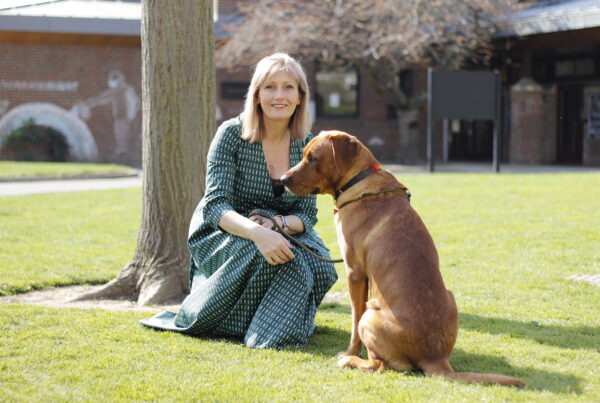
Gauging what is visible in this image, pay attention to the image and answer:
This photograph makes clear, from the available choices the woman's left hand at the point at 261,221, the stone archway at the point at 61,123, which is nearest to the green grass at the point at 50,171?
the stone archway at the point at 61,123

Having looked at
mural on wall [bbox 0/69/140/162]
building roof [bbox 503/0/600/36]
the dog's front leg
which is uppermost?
building roof [bbox 503/0/600/36]

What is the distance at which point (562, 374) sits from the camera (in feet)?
13.5

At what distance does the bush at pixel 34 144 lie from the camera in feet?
71.9

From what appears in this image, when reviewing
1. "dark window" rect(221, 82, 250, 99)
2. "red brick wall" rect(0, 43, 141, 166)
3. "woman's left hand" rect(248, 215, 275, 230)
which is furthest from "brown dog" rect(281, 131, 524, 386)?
"dark window" rect(221, 82, 250, 99)

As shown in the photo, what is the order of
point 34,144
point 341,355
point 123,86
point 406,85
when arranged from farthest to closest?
1. point 406,85
2. point 123,86
3. point 34,144
4. point 341,355

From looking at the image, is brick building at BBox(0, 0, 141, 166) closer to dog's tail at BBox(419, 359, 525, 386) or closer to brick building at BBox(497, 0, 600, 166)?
brick building at BBox(497, 0, 600, 166)

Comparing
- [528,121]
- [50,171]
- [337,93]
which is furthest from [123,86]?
[528,121]

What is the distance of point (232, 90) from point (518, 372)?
20.6 meters

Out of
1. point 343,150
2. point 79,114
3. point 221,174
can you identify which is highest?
point 79,114

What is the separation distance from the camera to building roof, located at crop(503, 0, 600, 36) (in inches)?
733

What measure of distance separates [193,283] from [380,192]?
1.66 meters

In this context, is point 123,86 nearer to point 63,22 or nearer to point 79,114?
point 79,114

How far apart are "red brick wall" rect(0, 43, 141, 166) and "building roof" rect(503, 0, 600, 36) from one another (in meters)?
11.0

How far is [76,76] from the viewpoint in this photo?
74.3 feet
